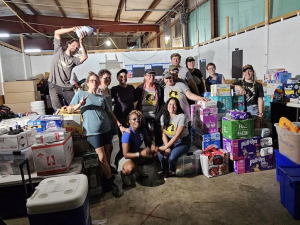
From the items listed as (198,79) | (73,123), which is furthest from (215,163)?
(73,123)

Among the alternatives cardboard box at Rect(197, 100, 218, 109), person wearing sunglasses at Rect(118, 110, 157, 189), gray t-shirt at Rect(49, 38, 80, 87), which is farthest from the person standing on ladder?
cardboard box at Rect(197, 100, 218, 109)

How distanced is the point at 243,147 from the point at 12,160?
9.12 ft

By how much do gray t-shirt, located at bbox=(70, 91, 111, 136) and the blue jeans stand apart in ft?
3.13

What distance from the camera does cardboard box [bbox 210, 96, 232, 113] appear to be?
11.2 feet

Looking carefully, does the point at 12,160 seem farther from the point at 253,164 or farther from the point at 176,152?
the point at 253,164

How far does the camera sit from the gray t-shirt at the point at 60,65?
3.17 m

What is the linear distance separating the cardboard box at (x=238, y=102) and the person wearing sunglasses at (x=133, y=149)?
57.3 inches

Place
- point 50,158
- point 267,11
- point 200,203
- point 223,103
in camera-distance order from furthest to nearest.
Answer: point 267,11 < point 223,103 < point 200,203 < point 50,158

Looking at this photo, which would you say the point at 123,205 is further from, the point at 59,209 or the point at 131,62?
the point at 131,62

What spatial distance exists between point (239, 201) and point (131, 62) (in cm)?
561

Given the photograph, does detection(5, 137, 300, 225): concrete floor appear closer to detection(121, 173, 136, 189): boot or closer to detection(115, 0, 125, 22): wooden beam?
detection(121, 173, 136, 189): boot

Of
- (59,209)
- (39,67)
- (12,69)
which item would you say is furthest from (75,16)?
(59,209)

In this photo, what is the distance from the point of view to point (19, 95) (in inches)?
191

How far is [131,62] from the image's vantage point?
284 inches
